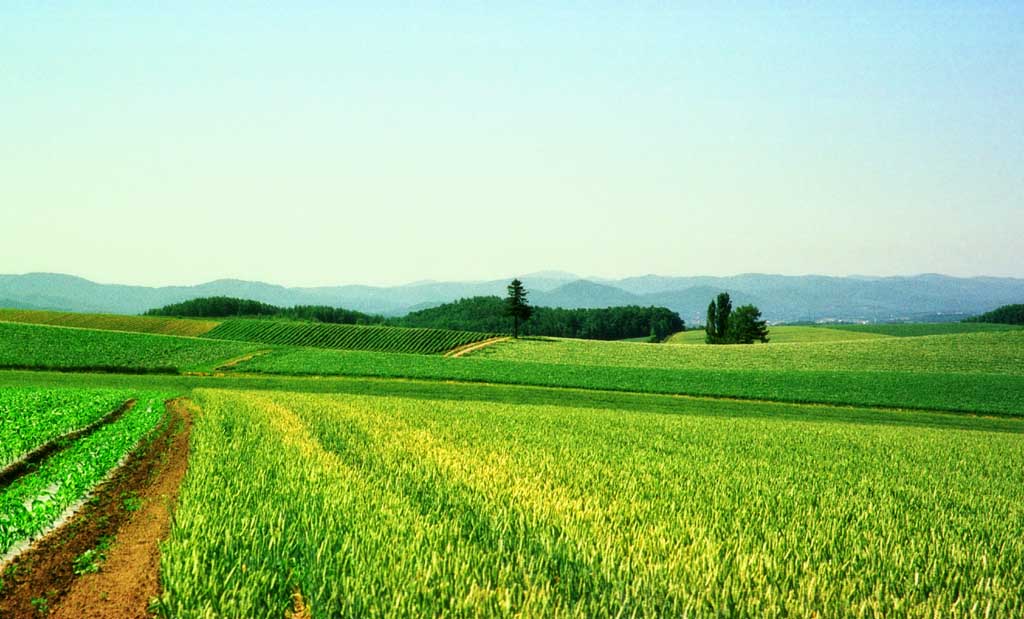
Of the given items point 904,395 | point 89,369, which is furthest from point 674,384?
point 89,369

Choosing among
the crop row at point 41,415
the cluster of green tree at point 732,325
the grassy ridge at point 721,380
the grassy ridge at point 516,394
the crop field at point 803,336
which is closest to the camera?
the crop row at point 41,415

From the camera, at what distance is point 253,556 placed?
6418mm

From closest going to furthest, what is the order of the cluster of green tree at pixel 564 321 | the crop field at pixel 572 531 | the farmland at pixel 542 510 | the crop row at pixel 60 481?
the crop field at pixel 572 531 → the farmland at pixel 542 510 → the crop row at pixel 60 481 → the cluster of green tree at pixel 564 321

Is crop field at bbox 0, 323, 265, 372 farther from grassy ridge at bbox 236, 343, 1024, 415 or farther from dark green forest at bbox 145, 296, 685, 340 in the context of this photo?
dark green forest at bbox 145, 296, 685, 340

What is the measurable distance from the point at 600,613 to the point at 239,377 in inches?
1949

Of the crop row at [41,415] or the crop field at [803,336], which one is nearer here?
the crop row at [41,415]

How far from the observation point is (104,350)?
185 feet

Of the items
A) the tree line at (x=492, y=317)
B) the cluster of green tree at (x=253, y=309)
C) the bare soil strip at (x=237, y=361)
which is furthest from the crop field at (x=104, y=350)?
the cluster of green tree at (x=253, y=309)

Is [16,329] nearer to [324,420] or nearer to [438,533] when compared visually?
[324,420]

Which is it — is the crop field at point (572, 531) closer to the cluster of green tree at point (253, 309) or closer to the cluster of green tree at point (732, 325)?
the cluster of green tree at point (732, 325)

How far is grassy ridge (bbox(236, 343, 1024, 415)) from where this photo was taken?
134 feet

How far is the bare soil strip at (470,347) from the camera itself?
258ft

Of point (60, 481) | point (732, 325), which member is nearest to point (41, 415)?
point (60, 481)

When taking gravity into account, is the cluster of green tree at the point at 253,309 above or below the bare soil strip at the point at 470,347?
above
